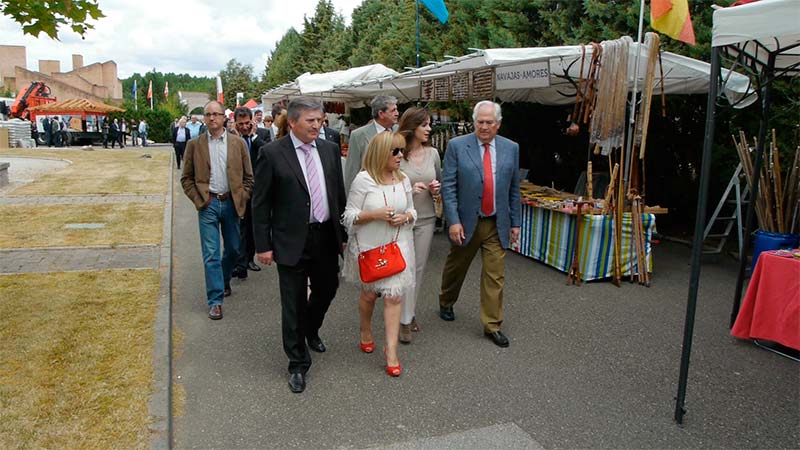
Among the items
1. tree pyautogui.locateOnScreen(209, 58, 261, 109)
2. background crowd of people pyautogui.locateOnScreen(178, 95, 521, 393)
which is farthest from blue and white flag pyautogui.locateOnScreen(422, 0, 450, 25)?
tree pyautogui.locateOnScreen(209, 58, 261, 109)

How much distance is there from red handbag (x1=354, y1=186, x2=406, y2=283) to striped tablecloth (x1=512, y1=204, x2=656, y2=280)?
3178mm

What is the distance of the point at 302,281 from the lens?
3979mm

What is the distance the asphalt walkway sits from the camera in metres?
3.36

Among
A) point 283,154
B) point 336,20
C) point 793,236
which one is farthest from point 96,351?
point 336,20

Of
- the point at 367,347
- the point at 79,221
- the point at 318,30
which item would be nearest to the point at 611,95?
the point at 367,347

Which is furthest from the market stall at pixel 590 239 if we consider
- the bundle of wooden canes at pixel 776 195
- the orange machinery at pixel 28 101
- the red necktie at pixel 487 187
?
the orange machinery at pixel 28 101

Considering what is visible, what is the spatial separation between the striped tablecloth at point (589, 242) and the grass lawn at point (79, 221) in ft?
17.9

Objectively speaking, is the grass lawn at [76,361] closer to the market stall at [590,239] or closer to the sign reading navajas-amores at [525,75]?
the market stall at [590,239]

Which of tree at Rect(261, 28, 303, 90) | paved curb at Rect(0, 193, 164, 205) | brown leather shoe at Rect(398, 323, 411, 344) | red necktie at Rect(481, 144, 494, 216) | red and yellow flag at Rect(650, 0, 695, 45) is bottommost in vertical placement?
brown leather shoe at Rect(398, 323, 411, 344)

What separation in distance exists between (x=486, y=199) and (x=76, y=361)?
10.7ft

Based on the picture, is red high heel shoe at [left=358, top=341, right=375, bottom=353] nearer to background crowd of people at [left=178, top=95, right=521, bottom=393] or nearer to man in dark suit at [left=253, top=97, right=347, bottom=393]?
background crowd of people at [left=178, top=95, right=521, bottom=393]

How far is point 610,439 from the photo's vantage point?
3307 millimetres

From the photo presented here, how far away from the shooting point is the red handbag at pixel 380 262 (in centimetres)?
396

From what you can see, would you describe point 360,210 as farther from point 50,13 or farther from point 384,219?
point 50,13
